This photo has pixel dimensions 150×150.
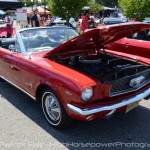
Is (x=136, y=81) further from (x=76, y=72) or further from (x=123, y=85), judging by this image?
(x=76, y=72)

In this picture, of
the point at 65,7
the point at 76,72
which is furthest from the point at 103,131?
the point at 65,7

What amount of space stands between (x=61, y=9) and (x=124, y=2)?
10.6 feet

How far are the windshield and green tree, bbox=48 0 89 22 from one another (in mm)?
9137

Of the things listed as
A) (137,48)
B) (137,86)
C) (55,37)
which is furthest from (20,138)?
(137,48)

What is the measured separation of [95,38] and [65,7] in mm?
10549

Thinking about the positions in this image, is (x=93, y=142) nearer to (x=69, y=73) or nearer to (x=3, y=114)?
(x=69, y=73)

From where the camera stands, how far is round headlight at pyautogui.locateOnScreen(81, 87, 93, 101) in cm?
354

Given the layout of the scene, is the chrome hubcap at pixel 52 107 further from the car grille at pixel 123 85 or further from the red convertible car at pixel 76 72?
the car grille at pixel 123 85

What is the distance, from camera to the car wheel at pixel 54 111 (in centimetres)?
394

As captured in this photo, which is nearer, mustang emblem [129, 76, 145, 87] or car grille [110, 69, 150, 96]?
car grille [110, 69, 150, 96]

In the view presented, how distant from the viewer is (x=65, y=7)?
14.5 m

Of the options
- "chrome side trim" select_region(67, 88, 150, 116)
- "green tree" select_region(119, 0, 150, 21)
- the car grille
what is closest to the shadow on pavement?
"chrome side trim" select_region(67, 88, 150, 116)

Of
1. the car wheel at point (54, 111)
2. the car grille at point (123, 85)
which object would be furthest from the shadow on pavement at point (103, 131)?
the car grille at point (123, 85)

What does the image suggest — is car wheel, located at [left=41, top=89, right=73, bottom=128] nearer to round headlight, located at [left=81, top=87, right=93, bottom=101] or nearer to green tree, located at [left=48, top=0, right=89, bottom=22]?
round headlight, located at [left=81, top=87, right=93, bottom=101]
